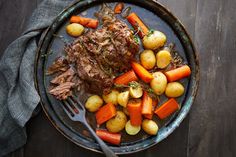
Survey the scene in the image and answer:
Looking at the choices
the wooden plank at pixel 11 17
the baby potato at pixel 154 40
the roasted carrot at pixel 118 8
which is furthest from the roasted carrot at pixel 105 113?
the wooden plank at pixel 11 17

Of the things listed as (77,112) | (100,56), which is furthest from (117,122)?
(100,56)

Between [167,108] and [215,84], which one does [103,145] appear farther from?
[215,84]

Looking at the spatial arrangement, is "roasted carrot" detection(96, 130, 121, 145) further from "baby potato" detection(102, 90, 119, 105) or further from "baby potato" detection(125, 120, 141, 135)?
"baby potato" detection(102, 90, 119, 105)

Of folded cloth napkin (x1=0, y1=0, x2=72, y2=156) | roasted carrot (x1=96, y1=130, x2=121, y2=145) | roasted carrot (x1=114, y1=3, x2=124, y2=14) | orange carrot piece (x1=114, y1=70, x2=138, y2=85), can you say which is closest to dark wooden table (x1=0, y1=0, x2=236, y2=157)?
folded cloth napkin (x1=0, y1=0, x2=72, y2=156)

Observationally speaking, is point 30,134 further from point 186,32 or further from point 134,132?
point 186,32

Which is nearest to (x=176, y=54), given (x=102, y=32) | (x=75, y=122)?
(x=102, y=32)

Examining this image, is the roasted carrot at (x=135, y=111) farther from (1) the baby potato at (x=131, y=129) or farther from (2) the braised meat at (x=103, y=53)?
(2) the braised meat at (x=103, y=53)
